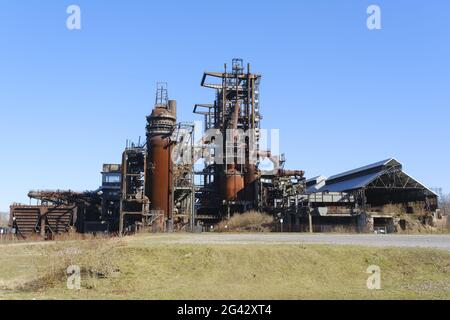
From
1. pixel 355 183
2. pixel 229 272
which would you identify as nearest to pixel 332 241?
pixel 229 272

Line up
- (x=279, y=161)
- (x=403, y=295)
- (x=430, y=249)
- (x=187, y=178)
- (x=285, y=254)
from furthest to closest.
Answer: (x=279, y=161) → (x=187, y=178) → (x=430, y=249) → (x=285, y=254) → (x=403, y=295)

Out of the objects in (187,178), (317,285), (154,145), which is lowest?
(317,285)

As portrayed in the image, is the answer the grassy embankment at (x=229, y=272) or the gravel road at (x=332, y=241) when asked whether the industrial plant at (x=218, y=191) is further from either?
the grassy embankment at (x=229, y=272)

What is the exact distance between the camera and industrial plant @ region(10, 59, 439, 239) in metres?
55.6

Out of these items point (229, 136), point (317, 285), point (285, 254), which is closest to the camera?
point (317, 285)

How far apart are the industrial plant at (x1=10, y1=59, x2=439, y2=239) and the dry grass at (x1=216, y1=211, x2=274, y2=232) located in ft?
5.27

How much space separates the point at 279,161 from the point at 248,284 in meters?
53.3

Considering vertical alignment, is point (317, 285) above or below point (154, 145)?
below

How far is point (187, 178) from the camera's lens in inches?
2399

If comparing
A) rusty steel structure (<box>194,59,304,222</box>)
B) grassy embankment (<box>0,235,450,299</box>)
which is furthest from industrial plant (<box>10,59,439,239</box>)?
grassy embankment (<box>0,235,450,299</box>)

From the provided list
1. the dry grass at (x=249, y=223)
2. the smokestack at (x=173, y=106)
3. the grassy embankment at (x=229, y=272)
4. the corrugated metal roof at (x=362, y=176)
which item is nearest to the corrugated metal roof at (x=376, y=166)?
the corrugated metal roof at (x=362, y=176)

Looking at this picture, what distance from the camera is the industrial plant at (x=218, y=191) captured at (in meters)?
55.6
